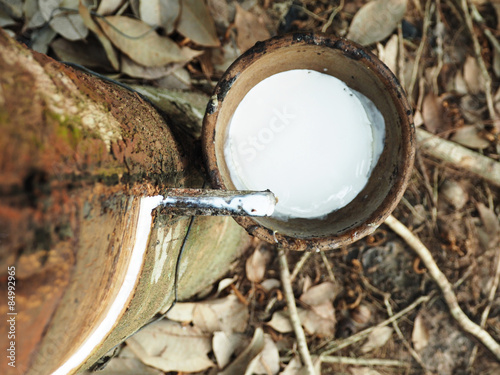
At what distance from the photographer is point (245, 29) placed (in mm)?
1366

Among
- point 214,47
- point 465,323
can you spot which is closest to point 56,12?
point 214,47

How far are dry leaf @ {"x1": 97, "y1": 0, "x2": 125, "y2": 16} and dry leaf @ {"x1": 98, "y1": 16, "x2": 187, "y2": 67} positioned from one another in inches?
0.9

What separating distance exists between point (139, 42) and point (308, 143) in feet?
2.03

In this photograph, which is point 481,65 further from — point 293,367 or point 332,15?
point 293,367

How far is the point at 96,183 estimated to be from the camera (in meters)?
0.43

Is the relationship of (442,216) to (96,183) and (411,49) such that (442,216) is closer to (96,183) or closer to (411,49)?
(411,49)

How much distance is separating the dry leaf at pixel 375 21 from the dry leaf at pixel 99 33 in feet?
2.85

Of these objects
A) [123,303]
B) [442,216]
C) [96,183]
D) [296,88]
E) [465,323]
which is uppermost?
[96,183]

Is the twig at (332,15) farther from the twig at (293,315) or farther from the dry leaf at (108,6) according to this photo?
the twig at (293,315)

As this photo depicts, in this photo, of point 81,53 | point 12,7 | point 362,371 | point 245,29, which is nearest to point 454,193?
point 362,371

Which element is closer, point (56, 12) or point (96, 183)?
point (96, 183)

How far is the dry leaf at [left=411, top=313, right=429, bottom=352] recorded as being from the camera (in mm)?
1472

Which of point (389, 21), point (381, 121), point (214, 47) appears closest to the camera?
point (381, 121)

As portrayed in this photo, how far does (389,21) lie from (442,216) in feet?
2.59
